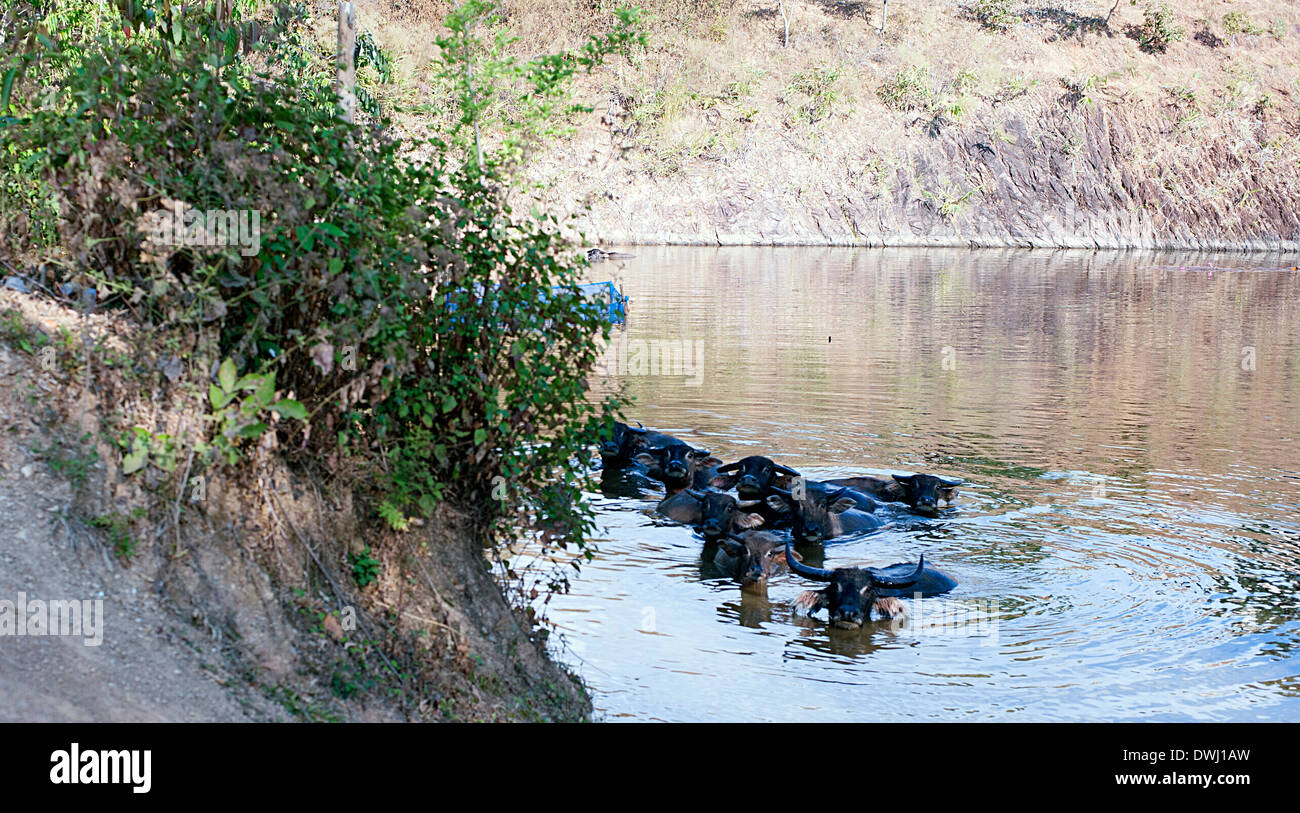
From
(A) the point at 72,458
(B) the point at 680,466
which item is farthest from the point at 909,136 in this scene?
(A) the point at 72,458

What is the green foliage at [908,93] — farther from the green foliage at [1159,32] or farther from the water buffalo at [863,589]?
the water buffalo at [863,589]

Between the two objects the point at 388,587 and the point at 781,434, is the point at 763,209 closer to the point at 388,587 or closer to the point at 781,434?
the point at 781,434

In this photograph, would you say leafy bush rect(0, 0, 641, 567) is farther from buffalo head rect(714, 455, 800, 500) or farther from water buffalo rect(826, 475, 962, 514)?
water buffalo rect(826, 475, 962, 514)

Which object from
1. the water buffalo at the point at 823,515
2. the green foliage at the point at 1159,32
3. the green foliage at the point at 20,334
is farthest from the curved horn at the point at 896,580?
the green foliage at the point at 1159,32

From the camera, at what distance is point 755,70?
200 ft

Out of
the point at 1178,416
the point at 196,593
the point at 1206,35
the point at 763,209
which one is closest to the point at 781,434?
the point at 1178,416

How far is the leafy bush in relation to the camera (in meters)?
5.59

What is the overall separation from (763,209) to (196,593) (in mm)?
53656

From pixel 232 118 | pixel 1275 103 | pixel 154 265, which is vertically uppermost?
pixel 1275 103

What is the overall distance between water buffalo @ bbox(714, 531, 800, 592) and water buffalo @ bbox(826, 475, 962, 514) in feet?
7.19

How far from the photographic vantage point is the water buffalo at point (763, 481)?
12289 millimetres

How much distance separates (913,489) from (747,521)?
1997mm

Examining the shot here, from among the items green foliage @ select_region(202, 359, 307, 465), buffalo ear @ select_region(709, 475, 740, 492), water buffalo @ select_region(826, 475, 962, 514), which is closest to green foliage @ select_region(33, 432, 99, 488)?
green foliage @ select_region(202, 359, 307, 465)

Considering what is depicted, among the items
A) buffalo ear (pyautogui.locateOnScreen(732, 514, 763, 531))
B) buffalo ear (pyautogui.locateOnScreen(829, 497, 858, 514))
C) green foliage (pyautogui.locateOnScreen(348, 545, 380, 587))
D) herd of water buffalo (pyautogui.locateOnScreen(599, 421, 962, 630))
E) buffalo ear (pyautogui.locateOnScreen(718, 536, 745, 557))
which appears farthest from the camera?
buffalo ear (pyautogui.locateOnScreen(829, 497, 858, 514))
